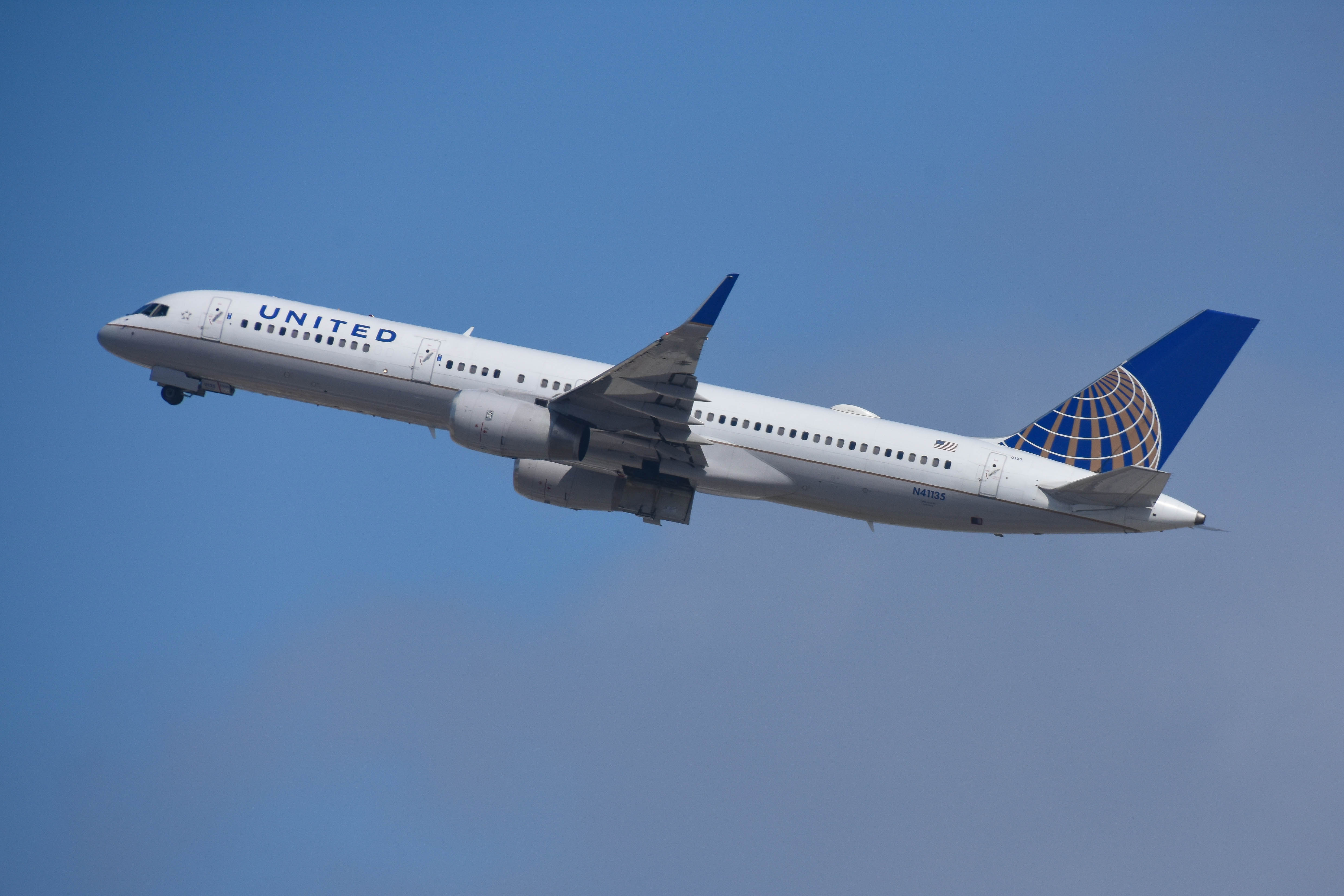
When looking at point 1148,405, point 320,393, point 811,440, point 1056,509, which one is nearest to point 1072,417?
point 1148,405

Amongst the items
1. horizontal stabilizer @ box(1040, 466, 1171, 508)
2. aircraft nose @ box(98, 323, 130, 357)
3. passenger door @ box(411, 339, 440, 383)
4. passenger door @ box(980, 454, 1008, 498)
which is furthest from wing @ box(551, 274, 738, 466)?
aircraft nose @ box(98, 323, 130, 357)

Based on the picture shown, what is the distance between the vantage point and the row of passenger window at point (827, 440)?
3841 centimetres

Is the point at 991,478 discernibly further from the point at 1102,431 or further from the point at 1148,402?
the point at 1148,402

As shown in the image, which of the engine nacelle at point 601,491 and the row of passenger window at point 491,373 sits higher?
the row of passenger window at point 491,373

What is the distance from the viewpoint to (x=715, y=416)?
3944 centimetres

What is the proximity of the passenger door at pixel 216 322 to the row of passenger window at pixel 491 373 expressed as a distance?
846 cm

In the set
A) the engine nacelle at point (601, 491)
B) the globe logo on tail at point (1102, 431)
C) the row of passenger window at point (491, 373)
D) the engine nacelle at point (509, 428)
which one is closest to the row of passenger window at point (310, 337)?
the row of passenger window at point (491, 373)

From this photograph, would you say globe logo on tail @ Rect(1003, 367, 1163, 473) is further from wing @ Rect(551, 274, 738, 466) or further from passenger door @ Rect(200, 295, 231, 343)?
passenger door @ Rect(200, 295, 231, 343)

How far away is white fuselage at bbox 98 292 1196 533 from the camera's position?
125 feet

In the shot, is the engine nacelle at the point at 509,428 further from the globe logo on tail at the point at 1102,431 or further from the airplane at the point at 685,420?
the globe logo on tail at the point at 1102,431

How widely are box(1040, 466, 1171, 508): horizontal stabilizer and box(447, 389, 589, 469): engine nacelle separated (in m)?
15.3

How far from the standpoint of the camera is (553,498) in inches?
1647

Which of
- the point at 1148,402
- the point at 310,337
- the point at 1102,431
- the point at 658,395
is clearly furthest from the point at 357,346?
the point at 1148,402

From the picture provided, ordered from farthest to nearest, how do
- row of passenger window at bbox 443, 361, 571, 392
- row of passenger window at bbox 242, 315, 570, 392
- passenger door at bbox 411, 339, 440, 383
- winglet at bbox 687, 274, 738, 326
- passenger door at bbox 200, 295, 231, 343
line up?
passenger door at bbox 200, 295, 231, 343
passenger door at bbox 411, 339, 440, 383
row of passenger window at bbox 242, 315, 570, 392
row of passenger window at bbox 443, 361, 571, 392
winglet at bbox 687, 274, 738, 326
